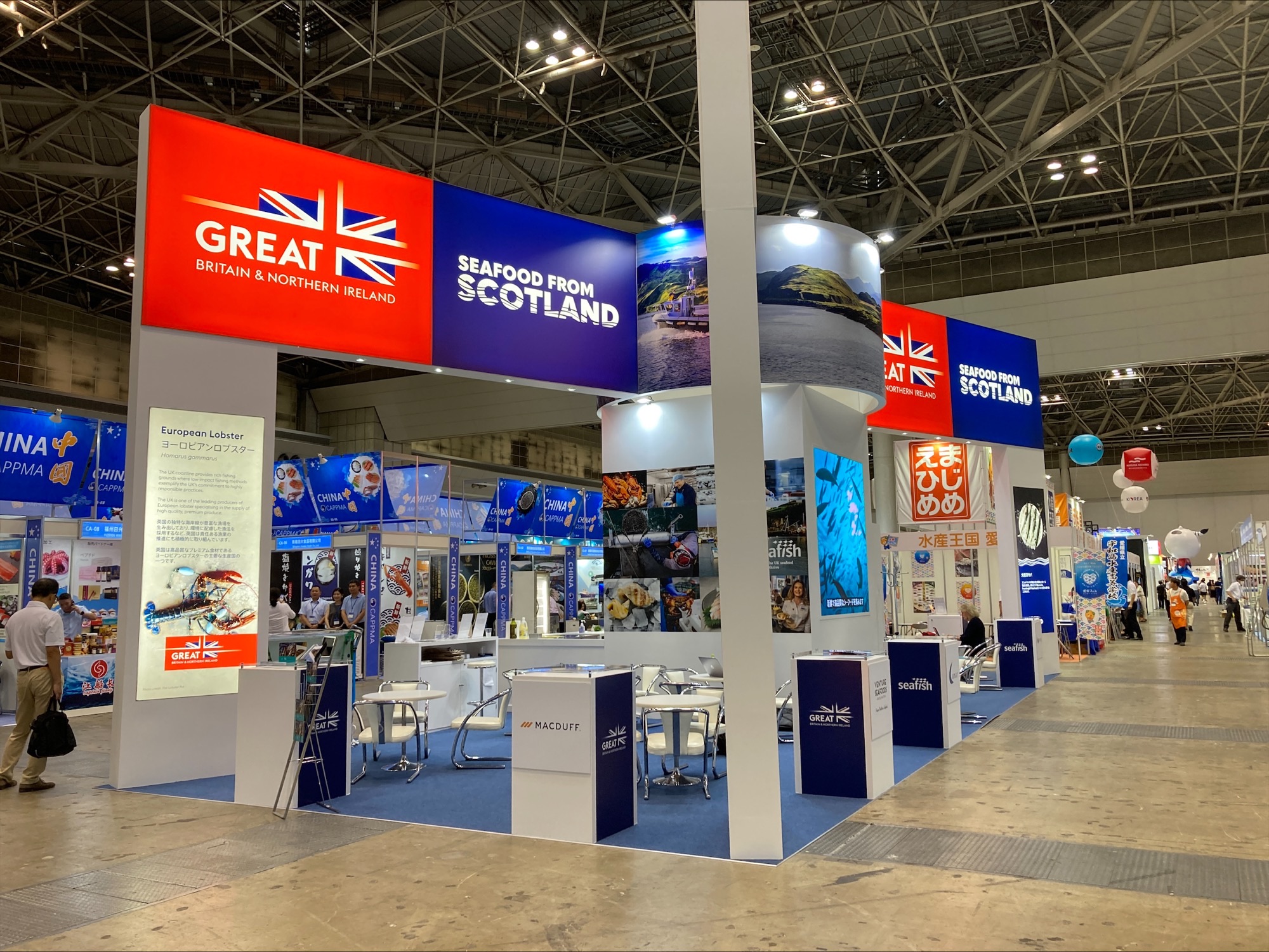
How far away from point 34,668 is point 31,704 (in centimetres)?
24

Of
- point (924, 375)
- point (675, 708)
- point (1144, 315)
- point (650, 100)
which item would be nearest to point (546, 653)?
point (675, 708)

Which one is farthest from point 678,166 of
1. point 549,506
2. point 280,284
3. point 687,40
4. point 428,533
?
point 280,284

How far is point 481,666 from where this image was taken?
349 inches

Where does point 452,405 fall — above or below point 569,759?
above

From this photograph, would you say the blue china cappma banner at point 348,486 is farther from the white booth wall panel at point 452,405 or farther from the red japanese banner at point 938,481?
the white booth wall panel at point 452,405

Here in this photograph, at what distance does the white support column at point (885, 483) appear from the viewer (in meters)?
16.4

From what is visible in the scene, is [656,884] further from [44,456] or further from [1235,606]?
[1235,606]

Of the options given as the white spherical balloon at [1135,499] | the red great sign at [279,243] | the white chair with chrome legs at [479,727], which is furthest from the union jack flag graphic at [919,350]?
the white spherical balloon at [1135,499]

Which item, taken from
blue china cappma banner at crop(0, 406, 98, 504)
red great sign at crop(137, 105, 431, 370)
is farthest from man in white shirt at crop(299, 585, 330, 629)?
red great sign at crop(137, 105, 431, 370)

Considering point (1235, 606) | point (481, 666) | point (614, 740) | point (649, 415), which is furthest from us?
point (1235, 606)

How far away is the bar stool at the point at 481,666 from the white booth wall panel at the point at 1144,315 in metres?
12.1

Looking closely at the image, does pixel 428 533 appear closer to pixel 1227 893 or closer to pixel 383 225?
pixel 383 225

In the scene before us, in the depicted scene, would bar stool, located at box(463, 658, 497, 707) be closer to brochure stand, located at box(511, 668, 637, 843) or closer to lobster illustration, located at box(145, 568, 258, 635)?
lobster illustration, located at box(145, 568, 258, 635)

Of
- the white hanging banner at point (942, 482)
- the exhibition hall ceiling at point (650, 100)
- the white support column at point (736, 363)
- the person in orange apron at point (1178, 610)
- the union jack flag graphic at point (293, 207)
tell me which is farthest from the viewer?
the person in orange apron at point (1178, 610)
